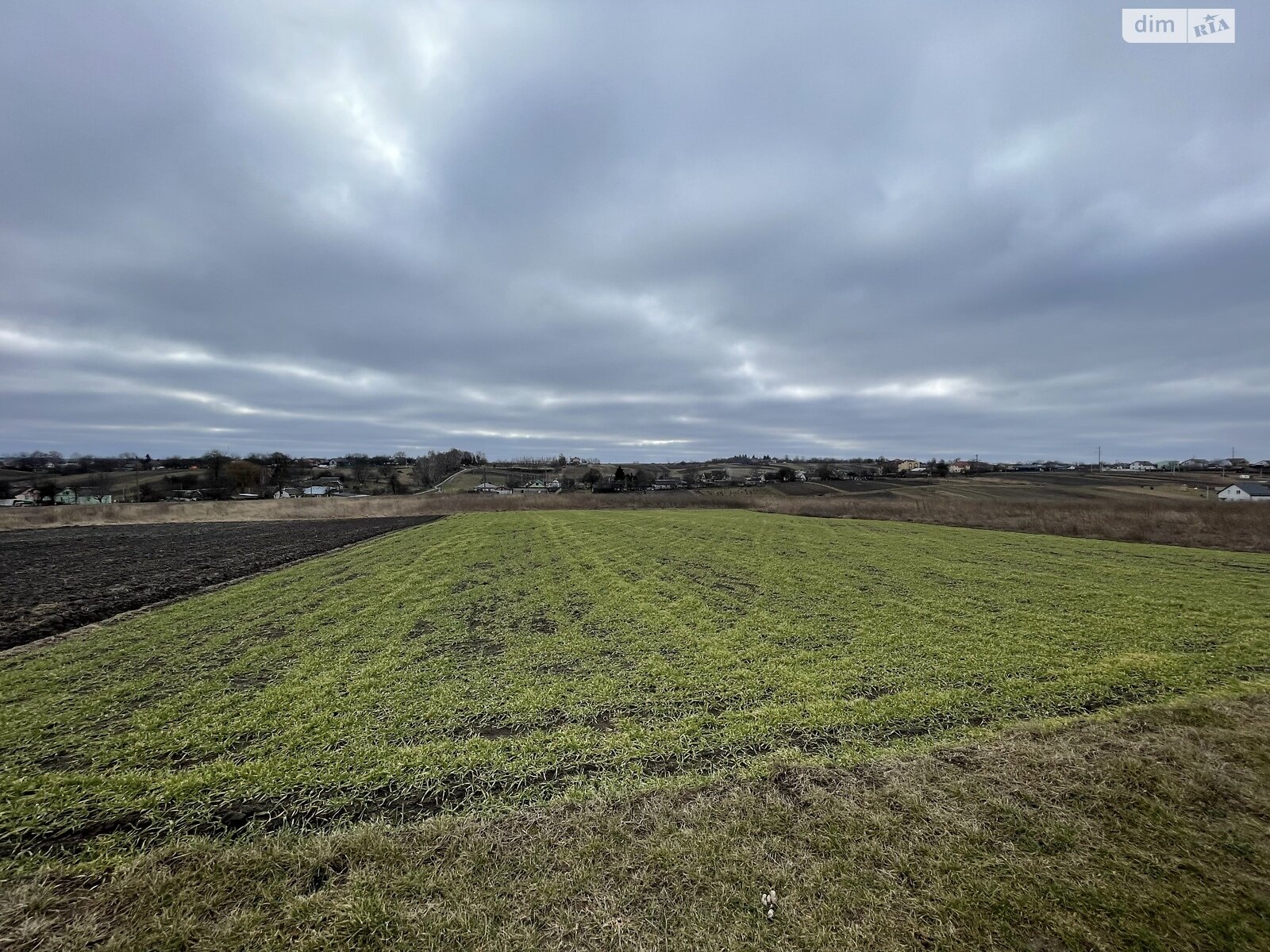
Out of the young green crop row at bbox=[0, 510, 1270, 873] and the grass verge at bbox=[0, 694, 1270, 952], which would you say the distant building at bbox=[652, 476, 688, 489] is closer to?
the young green crop row at bbox=[0, 510, 1270, 873]

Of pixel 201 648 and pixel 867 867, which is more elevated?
pixel 867 867

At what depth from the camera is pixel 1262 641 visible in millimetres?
7180

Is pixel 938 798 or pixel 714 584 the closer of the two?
pixel 938 798

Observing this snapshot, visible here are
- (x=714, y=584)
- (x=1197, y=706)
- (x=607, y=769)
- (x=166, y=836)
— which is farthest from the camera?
(x=714, y=584)

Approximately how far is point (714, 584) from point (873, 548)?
31.9 feet

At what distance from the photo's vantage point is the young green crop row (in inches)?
151

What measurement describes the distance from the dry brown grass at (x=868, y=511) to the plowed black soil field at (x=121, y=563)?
9042 millimetres

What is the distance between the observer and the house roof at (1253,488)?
48875 mm

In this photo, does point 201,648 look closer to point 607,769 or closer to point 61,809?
point 61,809

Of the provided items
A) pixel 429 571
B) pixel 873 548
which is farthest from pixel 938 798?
pixel 873 548

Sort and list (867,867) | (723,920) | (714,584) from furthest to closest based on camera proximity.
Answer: (714,584), (867,867), (723,920)

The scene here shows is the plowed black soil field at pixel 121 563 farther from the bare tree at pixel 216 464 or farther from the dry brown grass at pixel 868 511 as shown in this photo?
the bare tree at pixel 216 464

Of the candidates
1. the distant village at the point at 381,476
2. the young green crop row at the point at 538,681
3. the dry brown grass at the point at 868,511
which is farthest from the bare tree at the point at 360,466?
the young green crop row at the point at 538,681

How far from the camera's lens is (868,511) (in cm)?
3744
